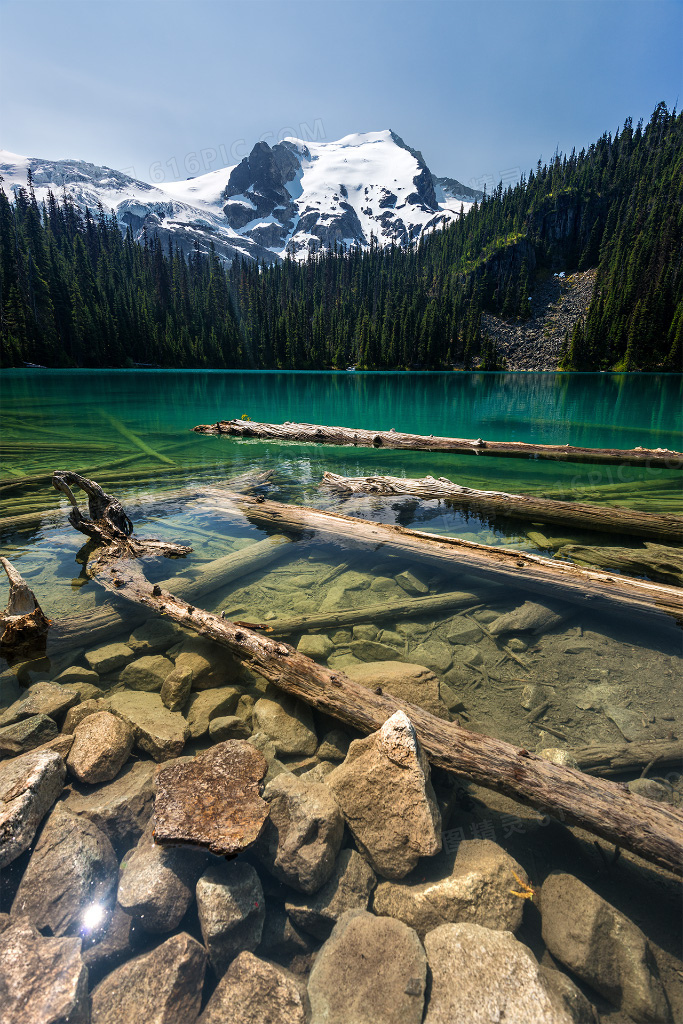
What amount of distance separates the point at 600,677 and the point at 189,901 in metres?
4.49

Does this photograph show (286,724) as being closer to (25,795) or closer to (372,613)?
(25,795)

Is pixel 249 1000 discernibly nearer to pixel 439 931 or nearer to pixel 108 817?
pixel 439 931

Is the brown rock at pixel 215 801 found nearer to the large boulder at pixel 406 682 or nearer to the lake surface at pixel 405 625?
the lake surface at pixel 405 625

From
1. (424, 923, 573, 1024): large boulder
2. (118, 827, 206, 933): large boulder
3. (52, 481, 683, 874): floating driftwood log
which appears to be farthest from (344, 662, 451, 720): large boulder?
(118, 827, 206, 933): large boulder

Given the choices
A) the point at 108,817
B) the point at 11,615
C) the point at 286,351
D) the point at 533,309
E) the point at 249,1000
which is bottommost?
the point at 249,1000

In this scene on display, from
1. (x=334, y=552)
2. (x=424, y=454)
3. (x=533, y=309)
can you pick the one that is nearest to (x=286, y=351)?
(x=533, y=309)

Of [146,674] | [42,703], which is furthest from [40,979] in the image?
[146,674]

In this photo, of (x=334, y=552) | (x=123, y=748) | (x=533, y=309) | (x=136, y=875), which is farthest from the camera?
(x=533, y=309)

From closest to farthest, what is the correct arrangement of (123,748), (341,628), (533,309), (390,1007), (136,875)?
1. (390,1007)
2. (136,875)
3. (123,748)
4. (341,628)
5. (533,309)

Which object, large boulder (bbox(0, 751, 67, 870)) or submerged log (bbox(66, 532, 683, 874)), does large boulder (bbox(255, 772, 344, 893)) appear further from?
large boulder (bbox(0, 751, 67, 870))

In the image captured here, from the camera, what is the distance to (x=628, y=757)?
366 centimetres

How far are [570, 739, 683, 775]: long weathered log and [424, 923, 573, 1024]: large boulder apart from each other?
1664mm

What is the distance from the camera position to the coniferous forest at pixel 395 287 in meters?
94.6

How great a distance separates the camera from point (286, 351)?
396ft
